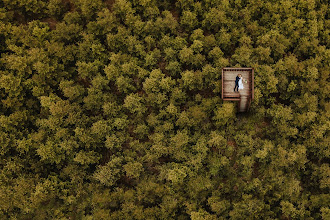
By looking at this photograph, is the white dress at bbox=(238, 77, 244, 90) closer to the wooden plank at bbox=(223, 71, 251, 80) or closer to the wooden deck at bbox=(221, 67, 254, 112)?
the wooden deck at bbox=(221, 67, 254, 112)

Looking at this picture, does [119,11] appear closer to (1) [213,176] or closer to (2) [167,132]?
(2) [167,132]

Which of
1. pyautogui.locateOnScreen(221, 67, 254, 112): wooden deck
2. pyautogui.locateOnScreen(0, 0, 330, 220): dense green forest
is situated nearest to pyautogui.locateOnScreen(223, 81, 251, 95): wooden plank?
pyautogui.locateOnScreen(221, 67, 254, 112): wooden deck

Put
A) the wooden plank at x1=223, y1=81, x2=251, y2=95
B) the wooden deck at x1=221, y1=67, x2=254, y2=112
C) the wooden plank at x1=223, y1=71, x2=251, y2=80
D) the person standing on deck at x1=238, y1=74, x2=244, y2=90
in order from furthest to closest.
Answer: the wooden plank at x1=223, y1=71, x2=251, y2=80 < the wooden plank at x1=223, y1=81, x2=251, y2=95 < the wooden deck at x1=221, y1=67, x2=254, y2=112 < the person standing on deck at x1=238, y1=74, x2=244, y2=90

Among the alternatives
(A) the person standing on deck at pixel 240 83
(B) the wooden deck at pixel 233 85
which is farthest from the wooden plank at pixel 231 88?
(A) the person standing on deck at pixel 240 83

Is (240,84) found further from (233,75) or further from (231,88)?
(233,75)

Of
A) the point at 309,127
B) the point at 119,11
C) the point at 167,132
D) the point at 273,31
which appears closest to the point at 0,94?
the point at 119,11

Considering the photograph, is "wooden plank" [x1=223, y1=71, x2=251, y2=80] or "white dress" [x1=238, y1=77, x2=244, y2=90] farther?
"wooden plank" [x1=223, y1=71, x2=251, y2=80]
